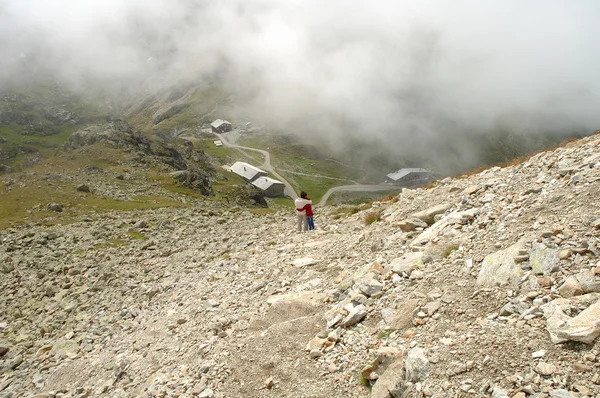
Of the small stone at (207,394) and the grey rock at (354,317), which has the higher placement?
the grey rock at (354,317)

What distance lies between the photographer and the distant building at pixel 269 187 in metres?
163

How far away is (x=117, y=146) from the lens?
10744 cm

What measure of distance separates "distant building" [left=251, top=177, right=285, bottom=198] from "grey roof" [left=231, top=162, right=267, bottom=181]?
5542 millimetres

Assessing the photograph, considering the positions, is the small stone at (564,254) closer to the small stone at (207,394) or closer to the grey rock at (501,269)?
the grey rock at (501,269)

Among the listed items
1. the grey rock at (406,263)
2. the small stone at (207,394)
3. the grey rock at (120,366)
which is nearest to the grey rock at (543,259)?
the grey rock at (406,263)

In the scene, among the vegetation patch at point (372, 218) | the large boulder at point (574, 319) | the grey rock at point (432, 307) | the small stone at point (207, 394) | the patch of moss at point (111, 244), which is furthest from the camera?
the patch of moss at point (111, 244)

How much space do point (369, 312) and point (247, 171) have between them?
559ft

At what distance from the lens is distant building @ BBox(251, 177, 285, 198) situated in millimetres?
162750

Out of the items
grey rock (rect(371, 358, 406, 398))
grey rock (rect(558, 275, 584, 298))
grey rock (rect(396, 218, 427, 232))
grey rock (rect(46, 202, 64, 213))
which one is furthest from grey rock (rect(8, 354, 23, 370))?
grey rock (rect(46, 202, 64, 213))

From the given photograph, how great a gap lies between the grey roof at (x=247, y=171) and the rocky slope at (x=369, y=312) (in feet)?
479

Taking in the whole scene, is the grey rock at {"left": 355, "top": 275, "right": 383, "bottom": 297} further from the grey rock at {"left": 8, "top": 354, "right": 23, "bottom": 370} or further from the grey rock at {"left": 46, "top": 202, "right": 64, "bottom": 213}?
the grey rock at {"left": 46, "top": 202, "right": 64, "bottom": 213}

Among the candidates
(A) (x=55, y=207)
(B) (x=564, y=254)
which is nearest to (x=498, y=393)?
(B) (x=564, y=254)

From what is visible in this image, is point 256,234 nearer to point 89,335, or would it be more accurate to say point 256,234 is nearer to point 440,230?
point 89,335

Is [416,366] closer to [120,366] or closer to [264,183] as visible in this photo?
[120,366]
